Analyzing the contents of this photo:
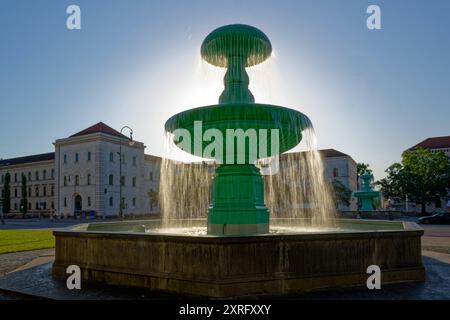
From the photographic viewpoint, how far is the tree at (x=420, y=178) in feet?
181

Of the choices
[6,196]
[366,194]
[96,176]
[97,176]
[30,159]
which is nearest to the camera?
[366,194]

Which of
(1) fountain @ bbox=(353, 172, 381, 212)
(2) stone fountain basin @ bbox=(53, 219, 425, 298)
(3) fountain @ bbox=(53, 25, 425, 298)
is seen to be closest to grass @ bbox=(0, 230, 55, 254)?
(3) fountain @ bbox=(53, 25, 425, 298)

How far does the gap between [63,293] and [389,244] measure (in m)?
5.53

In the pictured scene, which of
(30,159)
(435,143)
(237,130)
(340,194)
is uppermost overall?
(435,143)

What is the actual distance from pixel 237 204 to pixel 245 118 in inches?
86.0

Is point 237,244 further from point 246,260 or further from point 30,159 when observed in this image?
point 30,159

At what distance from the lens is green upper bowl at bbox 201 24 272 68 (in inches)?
420

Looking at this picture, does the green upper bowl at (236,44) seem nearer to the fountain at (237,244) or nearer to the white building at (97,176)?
the fountain at (237,244)

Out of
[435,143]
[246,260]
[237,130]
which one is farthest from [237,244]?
[435,143]

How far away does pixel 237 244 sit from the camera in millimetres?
6164

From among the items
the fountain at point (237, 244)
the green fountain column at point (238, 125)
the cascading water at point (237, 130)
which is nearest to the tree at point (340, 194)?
the cascading water at point (237, 130)

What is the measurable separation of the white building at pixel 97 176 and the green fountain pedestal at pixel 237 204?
4722cm
